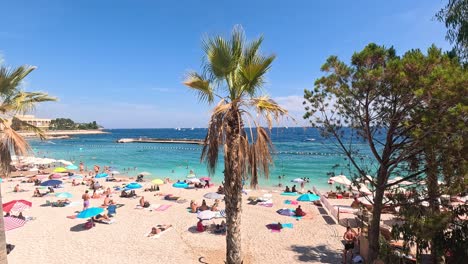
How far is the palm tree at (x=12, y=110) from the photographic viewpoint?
4215mm

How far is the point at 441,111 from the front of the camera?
22.7 ft

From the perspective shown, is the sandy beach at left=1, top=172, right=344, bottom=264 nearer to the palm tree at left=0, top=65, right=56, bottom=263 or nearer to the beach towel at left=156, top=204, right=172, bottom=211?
the beach towel at left=156, top=204, right=172, bottom=211

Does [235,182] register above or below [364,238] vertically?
above

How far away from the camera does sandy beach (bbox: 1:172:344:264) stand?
11789mm

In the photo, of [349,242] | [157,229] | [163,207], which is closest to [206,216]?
[157,229]

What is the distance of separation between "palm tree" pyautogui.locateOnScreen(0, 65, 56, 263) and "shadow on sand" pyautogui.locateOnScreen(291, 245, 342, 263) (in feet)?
34.3

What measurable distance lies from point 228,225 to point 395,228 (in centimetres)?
448

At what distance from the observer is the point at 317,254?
12.2 metres

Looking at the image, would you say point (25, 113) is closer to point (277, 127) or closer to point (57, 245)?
point (277, 127)

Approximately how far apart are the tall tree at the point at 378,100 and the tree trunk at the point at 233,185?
3.70 m

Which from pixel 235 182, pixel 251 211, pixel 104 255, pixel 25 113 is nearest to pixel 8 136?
pixel 25 113

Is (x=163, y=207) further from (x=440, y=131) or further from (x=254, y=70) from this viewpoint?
(x=440, y=131)

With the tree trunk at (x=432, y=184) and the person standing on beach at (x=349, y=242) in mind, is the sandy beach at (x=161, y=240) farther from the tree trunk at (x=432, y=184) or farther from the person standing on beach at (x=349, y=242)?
the tree trunk at (x=432, y=184)

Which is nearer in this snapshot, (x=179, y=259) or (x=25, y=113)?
(x=25, y=113)
